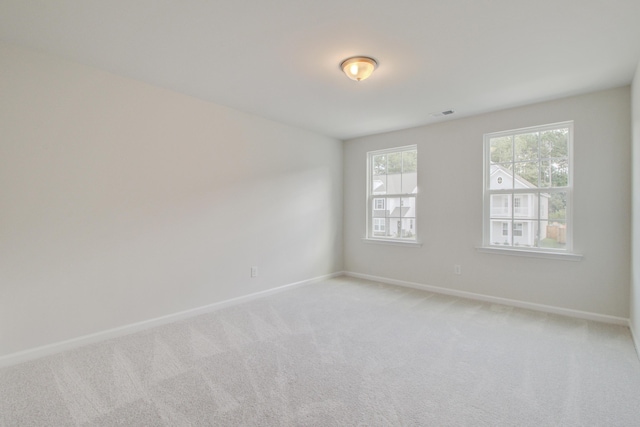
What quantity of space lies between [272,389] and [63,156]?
2512mm

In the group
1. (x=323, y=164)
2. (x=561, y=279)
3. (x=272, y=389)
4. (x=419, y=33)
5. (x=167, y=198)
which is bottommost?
(x=272, y=389)

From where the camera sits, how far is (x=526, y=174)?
3766 mm

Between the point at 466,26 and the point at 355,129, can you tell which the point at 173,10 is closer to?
the point at 466,26

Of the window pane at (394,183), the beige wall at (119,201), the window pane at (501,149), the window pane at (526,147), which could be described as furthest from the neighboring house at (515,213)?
the beige wall at (119,201)

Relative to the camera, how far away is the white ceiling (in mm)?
1956

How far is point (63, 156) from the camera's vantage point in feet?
8.50

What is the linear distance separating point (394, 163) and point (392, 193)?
487 millimetres

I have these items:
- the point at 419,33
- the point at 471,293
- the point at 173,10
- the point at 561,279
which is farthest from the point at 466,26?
the point at 471,293

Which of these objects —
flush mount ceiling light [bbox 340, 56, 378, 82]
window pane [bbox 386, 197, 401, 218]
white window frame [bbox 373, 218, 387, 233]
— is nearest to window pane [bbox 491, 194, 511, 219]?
window pane [bbox 386, 197, 401, 218]

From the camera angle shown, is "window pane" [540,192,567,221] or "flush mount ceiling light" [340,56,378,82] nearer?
"flush mount ceiling light" [340,56,378,82]

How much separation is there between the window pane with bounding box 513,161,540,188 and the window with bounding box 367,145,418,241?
1.31 m

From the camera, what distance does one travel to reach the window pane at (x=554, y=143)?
11.5 ft

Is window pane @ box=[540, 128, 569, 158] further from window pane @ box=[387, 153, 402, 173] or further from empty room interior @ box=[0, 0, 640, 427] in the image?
window pane @ box=[387, 153, 402, 173]

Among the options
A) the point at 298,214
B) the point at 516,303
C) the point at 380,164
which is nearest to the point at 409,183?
the point at 380,164
